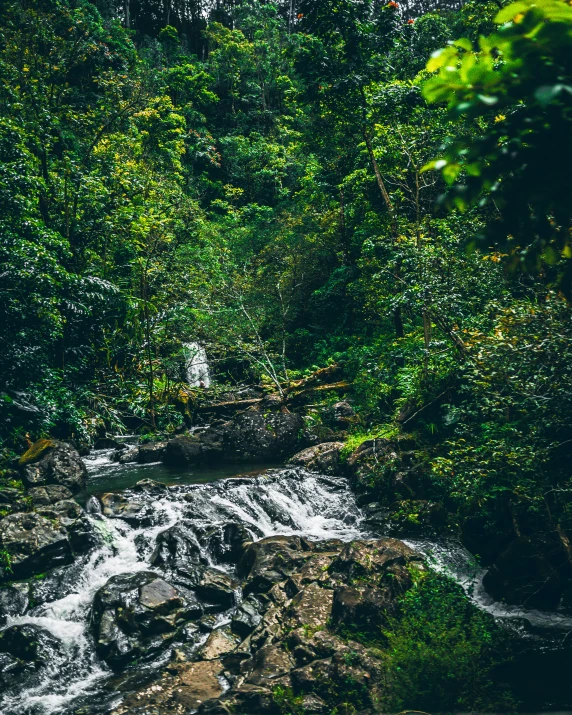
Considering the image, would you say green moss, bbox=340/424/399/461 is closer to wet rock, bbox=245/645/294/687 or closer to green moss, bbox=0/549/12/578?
wet rock, bbox=245/645/294/687

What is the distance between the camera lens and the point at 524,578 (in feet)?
24.9

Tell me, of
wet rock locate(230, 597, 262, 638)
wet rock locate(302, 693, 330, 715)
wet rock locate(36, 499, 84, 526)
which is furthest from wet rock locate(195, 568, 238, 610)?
wet rock locate(302, 693, 330, 715)

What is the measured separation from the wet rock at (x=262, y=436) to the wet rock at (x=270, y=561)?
509 cm

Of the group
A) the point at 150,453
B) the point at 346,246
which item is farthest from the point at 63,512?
the point at 346,246

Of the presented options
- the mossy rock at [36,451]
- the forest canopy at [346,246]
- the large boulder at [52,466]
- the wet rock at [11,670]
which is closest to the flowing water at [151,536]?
the wet rock at [11,670]

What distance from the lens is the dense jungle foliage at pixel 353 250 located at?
1.93m

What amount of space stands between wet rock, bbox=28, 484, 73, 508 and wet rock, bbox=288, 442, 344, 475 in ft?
17.6

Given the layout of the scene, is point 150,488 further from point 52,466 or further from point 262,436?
point 262,436

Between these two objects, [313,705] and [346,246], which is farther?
[346,246]

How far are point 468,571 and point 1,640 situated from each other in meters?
6.84

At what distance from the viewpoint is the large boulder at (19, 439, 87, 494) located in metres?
11.1

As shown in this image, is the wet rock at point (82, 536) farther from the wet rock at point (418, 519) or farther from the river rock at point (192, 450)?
the wet rock at point (418, 519)

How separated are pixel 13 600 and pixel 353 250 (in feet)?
50.9

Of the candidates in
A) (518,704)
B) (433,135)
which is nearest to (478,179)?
(518,704)
